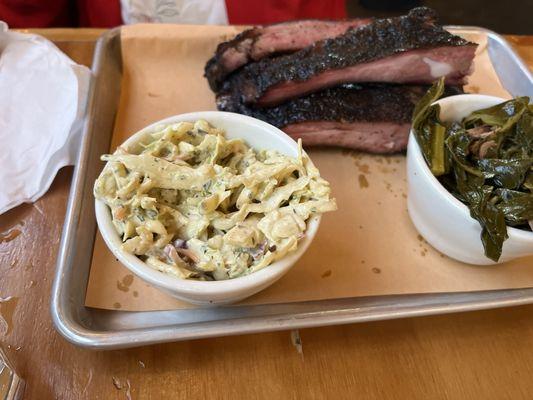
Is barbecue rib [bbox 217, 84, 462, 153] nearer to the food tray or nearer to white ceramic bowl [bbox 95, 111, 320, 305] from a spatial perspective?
white ceramic bowl [bbox 95, 111, 320, 305]

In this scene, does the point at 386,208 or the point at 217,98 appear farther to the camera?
the point at 217,98

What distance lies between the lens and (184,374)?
1217mm

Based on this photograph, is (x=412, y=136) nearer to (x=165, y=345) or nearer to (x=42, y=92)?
(x=165, y=345)

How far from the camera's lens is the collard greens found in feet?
4.12

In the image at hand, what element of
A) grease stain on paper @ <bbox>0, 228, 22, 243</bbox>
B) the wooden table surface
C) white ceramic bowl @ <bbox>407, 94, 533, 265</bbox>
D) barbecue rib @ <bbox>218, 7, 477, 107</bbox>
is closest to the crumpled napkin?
grease stain on paper @ <bbox>0, 228, 22, 243</bbox>

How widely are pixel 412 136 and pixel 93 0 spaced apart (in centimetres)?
167

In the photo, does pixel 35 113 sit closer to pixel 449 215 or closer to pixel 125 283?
pixel 125 283

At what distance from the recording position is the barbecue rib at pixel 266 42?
69.6 inches

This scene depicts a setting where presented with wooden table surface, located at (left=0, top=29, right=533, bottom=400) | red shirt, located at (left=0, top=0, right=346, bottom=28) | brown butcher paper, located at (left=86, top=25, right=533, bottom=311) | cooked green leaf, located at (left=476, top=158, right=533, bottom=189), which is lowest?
wooden table surface, located at (left=0, top=29, right=533, bottom=400)

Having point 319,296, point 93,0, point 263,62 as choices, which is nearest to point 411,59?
point 263,62

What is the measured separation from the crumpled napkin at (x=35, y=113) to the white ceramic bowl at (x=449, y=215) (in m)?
1.11

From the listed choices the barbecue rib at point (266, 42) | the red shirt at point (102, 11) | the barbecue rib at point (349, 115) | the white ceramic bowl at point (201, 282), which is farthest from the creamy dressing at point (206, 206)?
the red shirt at point (102, 11)

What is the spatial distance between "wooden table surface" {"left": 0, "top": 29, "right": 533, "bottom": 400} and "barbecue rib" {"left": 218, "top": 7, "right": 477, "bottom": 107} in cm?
84

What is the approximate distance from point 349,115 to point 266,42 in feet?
1.44
